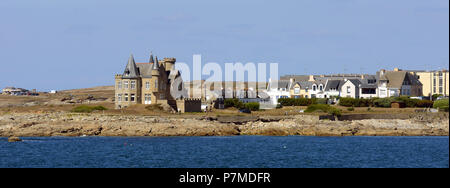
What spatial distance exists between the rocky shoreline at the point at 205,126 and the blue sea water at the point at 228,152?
10.7 feet

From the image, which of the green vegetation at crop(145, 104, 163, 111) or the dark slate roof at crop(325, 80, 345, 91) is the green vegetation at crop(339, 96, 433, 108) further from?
the green vegetation at crop(145, 104, 163, 111)

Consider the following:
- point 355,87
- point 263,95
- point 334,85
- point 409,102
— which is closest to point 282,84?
point 263,95

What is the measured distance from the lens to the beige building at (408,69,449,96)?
125 meters

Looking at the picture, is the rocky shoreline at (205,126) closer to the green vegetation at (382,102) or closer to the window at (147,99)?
the green vegetation at (382,102)

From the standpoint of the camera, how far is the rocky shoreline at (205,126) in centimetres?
7725

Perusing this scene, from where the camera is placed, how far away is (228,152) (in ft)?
196

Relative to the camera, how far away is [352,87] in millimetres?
114438

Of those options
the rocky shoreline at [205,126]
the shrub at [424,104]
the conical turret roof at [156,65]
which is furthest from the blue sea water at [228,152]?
the shrub at [424,104]

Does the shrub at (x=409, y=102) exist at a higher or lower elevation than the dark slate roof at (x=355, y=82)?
lower
